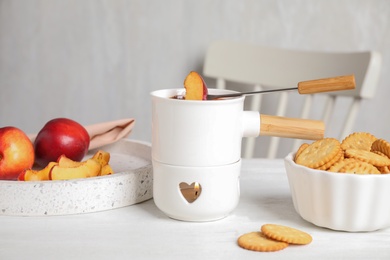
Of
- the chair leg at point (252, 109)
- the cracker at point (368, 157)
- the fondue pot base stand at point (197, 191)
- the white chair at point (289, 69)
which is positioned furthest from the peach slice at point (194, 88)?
the chair leg at point (252, 109)

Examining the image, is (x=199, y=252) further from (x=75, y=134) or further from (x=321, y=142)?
(x=75, y=134)

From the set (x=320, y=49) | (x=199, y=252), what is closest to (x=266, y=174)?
(x=199, y=252)

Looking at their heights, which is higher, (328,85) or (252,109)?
(328,85)

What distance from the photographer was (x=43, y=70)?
2.01 m

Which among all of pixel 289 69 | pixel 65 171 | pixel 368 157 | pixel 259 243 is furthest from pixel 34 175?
pixel 289 69

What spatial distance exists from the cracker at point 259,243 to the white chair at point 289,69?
0.90 m

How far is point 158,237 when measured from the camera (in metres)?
0.77

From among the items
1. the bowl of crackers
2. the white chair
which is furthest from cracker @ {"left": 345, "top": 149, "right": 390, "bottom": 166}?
the white chair

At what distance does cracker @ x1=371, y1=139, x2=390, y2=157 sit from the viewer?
805 millimetres

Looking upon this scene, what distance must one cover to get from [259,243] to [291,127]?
0.61 ft

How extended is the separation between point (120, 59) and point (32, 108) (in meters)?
0.32

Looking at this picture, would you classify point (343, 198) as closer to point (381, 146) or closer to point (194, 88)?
point (381, 146)

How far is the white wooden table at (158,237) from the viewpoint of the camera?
2.35ft

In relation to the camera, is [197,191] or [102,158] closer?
[197,191]
